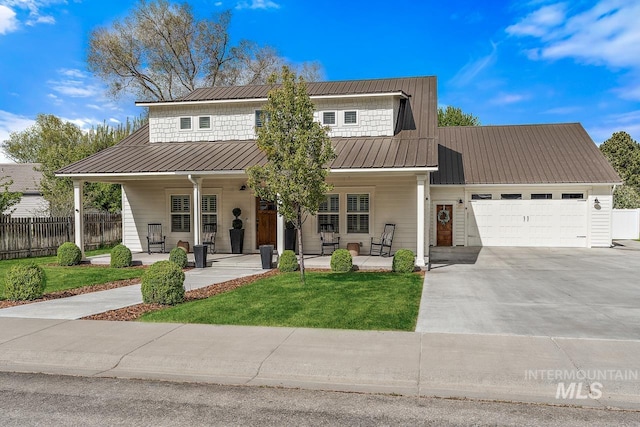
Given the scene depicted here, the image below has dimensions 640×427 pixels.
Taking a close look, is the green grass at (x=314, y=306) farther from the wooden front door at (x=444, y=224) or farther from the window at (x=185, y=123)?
the wooden front door at (x=444, y=224)

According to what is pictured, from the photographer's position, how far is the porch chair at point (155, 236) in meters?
18.2

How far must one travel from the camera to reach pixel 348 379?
17.0 ft

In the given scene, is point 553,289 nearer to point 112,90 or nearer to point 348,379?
point 348,379

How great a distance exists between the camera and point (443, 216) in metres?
21.5

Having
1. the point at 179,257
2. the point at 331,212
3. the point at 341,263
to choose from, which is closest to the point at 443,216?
the point at 331,212

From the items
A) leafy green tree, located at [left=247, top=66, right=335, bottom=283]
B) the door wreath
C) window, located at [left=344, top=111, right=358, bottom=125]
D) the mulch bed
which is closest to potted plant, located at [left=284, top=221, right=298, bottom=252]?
the mulch bed

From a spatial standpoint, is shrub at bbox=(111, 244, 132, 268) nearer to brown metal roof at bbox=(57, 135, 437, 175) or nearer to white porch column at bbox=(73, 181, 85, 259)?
white porch column at bbox=(73, 181, 85, 259)

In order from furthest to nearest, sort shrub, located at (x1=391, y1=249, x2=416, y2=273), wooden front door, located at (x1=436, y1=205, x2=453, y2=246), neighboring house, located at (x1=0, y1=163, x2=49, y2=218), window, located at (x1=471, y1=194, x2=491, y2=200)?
neighboring house, located at (x1=0, y1=163, x2=49, y2=218) → wooden front door, located at (x1=436, y1=205, x2=453, y2=246) → window, located at (x1=471, y1=194, x2=491, y2=200) → shrub, located at (x1=391, y1=249, x2=416, y2=273)

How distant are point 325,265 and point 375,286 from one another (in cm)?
408

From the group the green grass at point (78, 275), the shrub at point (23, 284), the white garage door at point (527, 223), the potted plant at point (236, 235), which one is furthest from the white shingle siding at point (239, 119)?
the shrub at point (23, 284)

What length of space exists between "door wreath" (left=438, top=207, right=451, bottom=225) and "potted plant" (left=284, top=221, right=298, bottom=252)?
7.76m

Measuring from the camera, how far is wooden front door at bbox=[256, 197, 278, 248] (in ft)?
58.7

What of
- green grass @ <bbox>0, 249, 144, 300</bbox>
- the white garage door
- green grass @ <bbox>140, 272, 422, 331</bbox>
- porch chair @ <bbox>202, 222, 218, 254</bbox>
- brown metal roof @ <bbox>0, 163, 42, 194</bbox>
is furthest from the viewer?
brown metal roof @ <bbox>0, 163, 42, 194</bbox>

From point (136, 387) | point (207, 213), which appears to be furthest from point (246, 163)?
point (136, 387)
